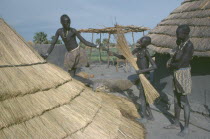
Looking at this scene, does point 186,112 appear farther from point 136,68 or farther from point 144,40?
point 144,40

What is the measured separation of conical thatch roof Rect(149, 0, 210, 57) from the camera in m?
5.24

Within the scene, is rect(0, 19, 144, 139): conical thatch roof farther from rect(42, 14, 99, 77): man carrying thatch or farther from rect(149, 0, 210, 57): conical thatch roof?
rect(149, 0, 210, 57): conical thatch roof

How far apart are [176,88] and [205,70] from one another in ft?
6.28

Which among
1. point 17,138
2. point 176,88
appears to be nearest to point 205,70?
point 176,88

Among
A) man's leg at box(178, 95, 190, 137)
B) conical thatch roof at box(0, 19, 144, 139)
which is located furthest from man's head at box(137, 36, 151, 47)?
conical thatch roof at box(0, 19, 144, 139)

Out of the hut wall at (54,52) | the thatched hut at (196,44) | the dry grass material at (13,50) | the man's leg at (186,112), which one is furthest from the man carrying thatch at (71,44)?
the hut wall at (54,52)

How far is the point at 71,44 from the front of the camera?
5.09m

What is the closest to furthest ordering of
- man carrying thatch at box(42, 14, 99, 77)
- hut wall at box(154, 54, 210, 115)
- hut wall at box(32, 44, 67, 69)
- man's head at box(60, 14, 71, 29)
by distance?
1. man's head at box(60, 14, 71, 29)
2. man carrying thatch at box(42, 14, 99, 77)
3. hut wall at box(154, 54, 210, 115)
4. hut wall at box(32, 44, 67, 69)

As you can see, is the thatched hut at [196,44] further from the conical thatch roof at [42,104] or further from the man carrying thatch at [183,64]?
the conical thatch roof at [42,104]

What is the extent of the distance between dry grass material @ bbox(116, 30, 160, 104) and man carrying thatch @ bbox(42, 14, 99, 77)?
629mm

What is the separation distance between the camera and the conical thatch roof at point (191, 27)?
5.24m

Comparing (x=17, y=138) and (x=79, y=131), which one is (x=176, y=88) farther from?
(x=17, y=138)

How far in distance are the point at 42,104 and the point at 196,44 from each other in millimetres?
4208

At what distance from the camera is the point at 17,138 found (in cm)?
211
